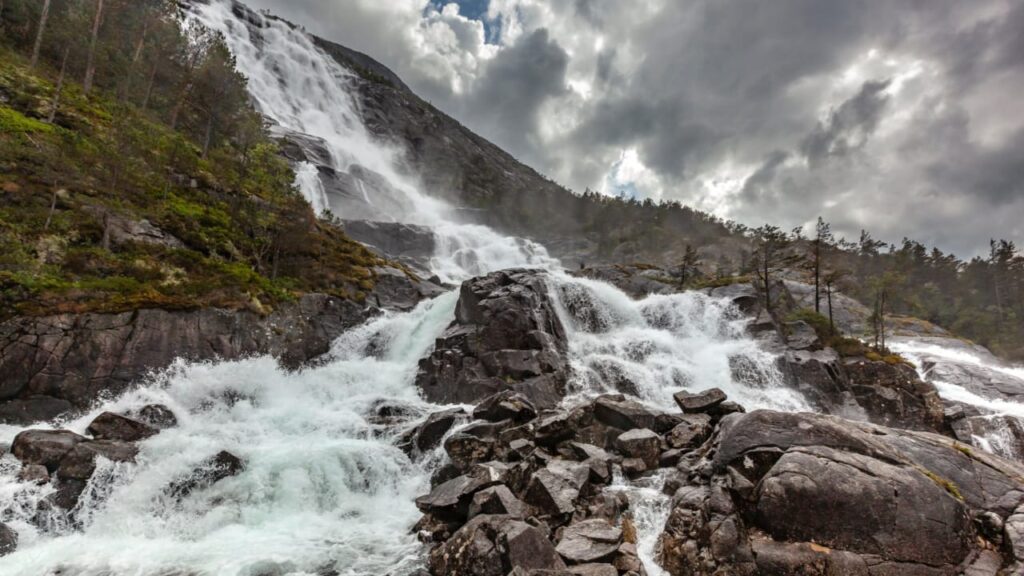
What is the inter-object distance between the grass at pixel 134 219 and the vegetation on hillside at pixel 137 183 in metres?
0.09

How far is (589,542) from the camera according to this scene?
425 inches

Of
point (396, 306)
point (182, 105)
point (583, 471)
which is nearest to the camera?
point (583, 471)

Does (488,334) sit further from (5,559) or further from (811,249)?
(811,249)

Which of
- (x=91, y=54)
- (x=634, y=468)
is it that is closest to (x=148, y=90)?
(x=91, y=54)

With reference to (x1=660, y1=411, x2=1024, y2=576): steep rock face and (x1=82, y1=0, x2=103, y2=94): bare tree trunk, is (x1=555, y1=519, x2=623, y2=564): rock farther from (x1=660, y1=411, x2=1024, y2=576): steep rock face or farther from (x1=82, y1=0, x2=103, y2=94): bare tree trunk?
(x1=82, y1=0, x2=103, y2=94): bare tree trunk

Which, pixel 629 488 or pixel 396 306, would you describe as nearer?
pixel 629 488

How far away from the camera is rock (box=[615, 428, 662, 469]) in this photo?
1549 centimetres

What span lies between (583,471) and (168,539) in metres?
12.1

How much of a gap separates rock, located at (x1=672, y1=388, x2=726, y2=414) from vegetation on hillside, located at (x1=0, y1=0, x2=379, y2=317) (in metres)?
23.8

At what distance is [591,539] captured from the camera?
1091cm

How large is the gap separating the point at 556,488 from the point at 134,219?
27232mm

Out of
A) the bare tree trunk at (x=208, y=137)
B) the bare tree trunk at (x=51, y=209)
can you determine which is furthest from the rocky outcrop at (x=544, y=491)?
the bare tree trunk at (x=208, y=137)

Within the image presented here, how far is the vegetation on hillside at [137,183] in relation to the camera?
68.8 ft

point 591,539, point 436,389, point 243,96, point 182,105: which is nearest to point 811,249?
point 436,389
